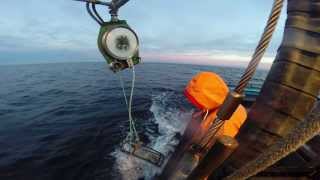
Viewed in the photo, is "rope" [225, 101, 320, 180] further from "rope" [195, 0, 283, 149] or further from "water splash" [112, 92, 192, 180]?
"water splash" [112, 92, 192, 180]

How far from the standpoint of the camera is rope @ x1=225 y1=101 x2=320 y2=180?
1627mm

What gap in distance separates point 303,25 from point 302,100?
0.49 metres

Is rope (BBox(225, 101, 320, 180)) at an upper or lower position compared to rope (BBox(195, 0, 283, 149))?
lower

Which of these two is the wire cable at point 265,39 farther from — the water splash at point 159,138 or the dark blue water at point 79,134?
the dark blue water at point 79,134

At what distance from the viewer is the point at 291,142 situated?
67.9 inches

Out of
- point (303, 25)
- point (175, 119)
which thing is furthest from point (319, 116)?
point (175, 119)

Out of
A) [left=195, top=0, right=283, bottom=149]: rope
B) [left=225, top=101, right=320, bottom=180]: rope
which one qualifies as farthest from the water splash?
[left=195, top=0, right=283, bottom=149]: rope

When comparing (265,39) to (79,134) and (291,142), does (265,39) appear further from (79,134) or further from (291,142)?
(79,134)

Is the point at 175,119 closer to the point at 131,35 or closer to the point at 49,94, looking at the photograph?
the point at 131,35

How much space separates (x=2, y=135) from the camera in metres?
11.7

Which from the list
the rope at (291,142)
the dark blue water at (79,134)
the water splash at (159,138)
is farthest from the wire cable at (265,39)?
the dark blue water at (79,134)

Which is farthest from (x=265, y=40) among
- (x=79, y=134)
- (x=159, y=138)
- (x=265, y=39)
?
(x=79, y=134)

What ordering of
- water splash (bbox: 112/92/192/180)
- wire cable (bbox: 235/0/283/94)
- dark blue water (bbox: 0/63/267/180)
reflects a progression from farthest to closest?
dark blue water (bbox: 0/63/267/180)
water splash (bbox: 112/92/192/180)
wire cable (bbox: 235/0/283/94)

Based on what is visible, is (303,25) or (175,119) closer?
(303,25)
